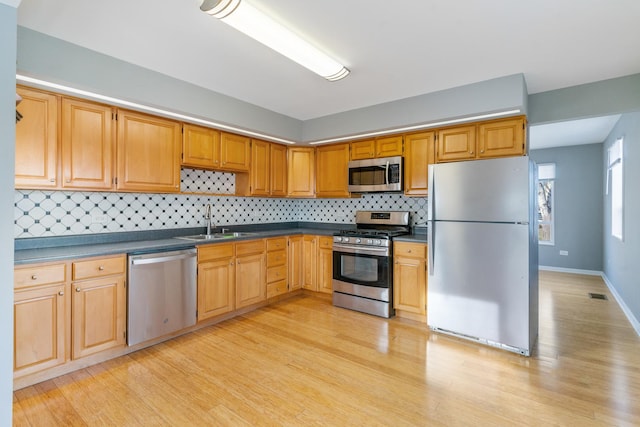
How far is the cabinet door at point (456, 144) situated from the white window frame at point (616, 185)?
2518 mm

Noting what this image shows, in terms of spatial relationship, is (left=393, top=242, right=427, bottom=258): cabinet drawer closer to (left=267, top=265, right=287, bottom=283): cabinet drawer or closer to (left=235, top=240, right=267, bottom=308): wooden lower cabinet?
(left=267, top=265, right=287, bottom=283): cabinet drawer

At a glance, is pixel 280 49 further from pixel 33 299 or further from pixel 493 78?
pixel 33 299

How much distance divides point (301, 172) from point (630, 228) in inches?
168

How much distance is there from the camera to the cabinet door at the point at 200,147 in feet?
11.2

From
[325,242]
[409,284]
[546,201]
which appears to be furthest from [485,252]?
[546,201]

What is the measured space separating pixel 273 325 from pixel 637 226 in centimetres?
424

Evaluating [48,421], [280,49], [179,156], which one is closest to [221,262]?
[179,156]

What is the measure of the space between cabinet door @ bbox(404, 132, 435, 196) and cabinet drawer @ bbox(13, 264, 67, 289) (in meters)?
3.46

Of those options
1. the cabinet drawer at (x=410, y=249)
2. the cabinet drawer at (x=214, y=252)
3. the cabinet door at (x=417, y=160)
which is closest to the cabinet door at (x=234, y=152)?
the cabinet drawer at (x=214, y=252)

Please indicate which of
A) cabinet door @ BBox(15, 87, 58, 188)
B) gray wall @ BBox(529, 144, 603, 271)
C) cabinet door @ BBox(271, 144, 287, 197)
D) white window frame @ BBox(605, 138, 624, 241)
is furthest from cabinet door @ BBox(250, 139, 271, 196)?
gray wall @ BBox(529, 144, 603, 271)

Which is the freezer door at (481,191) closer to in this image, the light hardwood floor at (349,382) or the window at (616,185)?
the light hardwood floor at (349,382)

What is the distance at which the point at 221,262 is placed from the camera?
3.48 m

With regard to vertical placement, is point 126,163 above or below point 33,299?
above

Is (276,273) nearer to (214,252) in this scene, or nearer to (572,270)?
(214,252)
